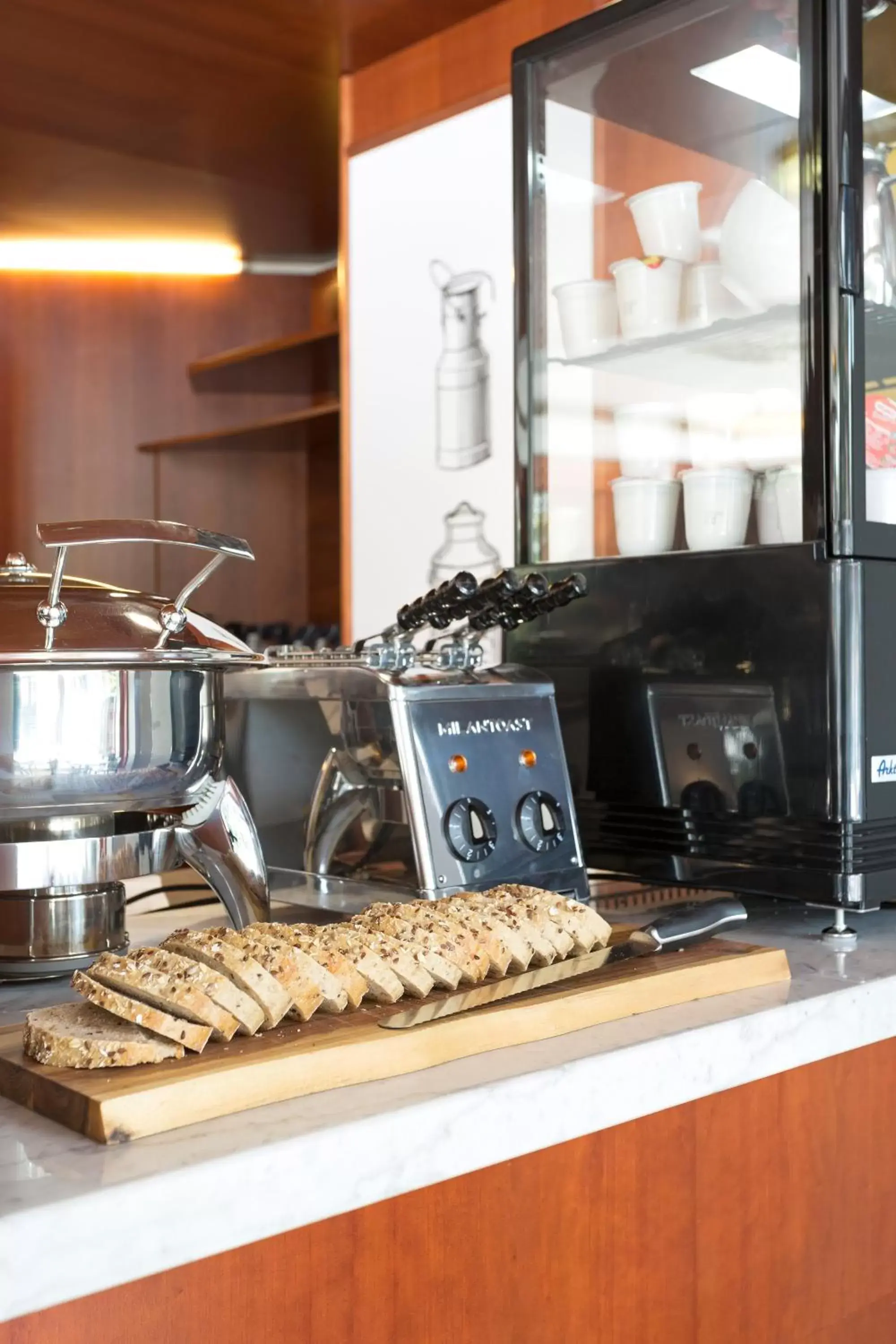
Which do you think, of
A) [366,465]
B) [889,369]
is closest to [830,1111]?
[889,369]

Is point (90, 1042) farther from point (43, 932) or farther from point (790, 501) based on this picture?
point (790, 501)

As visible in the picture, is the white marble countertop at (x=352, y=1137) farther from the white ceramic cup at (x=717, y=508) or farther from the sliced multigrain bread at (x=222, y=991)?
the white ceramic cup at (x=717, y=508)

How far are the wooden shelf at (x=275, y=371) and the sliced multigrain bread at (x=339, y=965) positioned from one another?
4.11 metres

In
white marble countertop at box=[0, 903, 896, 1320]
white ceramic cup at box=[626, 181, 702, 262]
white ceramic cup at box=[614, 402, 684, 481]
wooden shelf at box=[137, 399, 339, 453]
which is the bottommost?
white marble countertop at box=[0, 903, 896, 1320]

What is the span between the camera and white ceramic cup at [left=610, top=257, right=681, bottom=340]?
1429 millimetres

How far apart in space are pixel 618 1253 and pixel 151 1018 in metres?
0.37

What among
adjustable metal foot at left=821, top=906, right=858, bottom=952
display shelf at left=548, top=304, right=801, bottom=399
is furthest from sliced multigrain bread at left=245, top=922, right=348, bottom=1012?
display shelf at left=548, top=304, right=801, bottom=399

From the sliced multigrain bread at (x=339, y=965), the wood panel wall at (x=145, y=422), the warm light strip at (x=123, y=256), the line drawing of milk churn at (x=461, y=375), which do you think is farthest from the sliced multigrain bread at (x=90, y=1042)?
the warm light strip at (x=123, y=256)

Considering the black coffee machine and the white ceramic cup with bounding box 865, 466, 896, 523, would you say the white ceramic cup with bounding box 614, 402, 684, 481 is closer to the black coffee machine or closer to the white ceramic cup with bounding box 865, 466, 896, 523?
the black coffee machine

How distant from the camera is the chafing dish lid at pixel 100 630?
35.3 inches

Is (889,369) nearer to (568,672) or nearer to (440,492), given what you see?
(568,672)

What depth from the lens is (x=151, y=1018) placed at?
0.72 metres

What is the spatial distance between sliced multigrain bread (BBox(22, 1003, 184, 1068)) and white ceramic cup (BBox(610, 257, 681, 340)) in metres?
0.97

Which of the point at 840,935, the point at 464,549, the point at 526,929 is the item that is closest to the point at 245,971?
the point at 526,929
